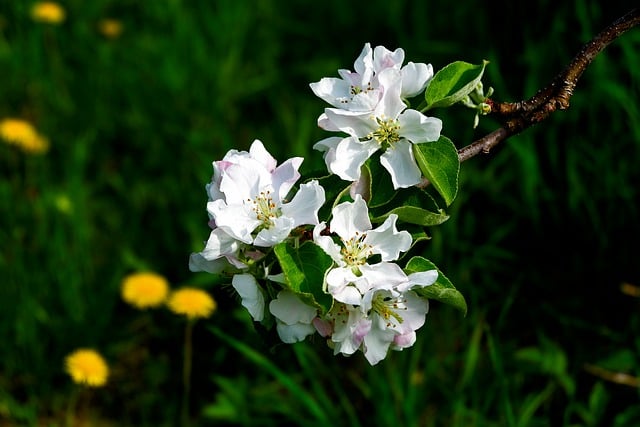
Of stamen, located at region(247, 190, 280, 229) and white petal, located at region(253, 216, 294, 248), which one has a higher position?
stamen, located at region(247, 190, 280, 229)

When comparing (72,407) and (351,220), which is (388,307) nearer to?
(351,220)

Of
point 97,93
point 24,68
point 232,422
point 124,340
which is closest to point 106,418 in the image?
point 124,340

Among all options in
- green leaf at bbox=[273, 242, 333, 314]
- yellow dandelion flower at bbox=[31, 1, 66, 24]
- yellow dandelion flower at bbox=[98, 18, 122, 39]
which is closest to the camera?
green leaf at bbox=[273, 242, 333, 314]

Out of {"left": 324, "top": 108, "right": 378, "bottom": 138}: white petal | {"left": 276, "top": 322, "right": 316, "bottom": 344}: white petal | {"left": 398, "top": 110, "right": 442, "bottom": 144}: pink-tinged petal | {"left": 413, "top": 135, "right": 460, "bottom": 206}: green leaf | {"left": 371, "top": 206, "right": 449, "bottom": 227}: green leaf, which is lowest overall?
{"left": 276, "top": 322, "right": 316, "bottom": 344}: white petal

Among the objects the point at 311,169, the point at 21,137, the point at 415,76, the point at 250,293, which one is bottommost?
the point at 250,293

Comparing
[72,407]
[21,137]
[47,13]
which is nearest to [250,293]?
[72,407]

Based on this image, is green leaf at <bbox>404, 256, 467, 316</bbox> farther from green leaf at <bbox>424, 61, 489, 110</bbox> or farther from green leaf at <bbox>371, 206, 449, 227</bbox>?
green leaf at <bbox>424, 61, 489, 110</bbox>

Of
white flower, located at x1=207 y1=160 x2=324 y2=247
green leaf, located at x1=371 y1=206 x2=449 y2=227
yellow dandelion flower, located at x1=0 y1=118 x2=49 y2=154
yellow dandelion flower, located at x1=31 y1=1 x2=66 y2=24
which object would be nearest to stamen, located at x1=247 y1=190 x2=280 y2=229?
white flower, located at x1=207 y1=160 x2=324 y2=247
